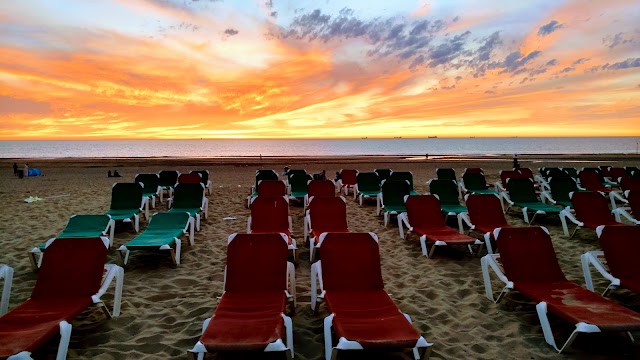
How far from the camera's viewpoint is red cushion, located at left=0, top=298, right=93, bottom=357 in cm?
291

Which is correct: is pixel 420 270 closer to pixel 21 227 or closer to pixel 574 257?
pixel 574 257

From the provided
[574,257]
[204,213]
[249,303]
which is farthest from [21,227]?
[574,257]

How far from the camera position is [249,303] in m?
3.70

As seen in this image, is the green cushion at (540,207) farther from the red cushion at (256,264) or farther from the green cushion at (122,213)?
the green cushion at (122,213)

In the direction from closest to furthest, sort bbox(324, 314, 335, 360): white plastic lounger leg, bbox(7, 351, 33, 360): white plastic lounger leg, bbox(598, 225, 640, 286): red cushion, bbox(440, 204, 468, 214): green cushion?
bbox(7, 351, 33, 360): white plastic lounger leg < bbox(324, 314, 335, 360): white plastic lounger leg < bbox(598, 225, 640, 286): red cushion < bbox(440, 204, 468, 214): green cushion

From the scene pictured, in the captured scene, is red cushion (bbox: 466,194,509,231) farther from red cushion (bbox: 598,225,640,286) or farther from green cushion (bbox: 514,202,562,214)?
red cushion (bbox: 598,225,640,286)

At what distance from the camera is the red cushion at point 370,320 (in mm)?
2898

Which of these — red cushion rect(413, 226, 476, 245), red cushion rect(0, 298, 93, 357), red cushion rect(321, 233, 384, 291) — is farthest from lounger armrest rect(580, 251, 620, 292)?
red cushion rect(0, 298, 93, 357)

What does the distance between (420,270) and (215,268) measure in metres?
3.12

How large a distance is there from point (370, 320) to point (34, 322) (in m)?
2.97

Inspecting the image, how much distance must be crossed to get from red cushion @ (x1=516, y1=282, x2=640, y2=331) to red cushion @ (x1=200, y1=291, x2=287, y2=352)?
254 centimetres

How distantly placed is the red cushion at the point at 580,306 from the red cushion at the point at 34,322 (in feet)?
14.5

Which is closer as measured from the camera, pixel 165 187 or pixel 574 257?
pixel 574 257

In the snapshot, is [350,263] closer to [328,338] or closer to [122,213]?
[328,338]
